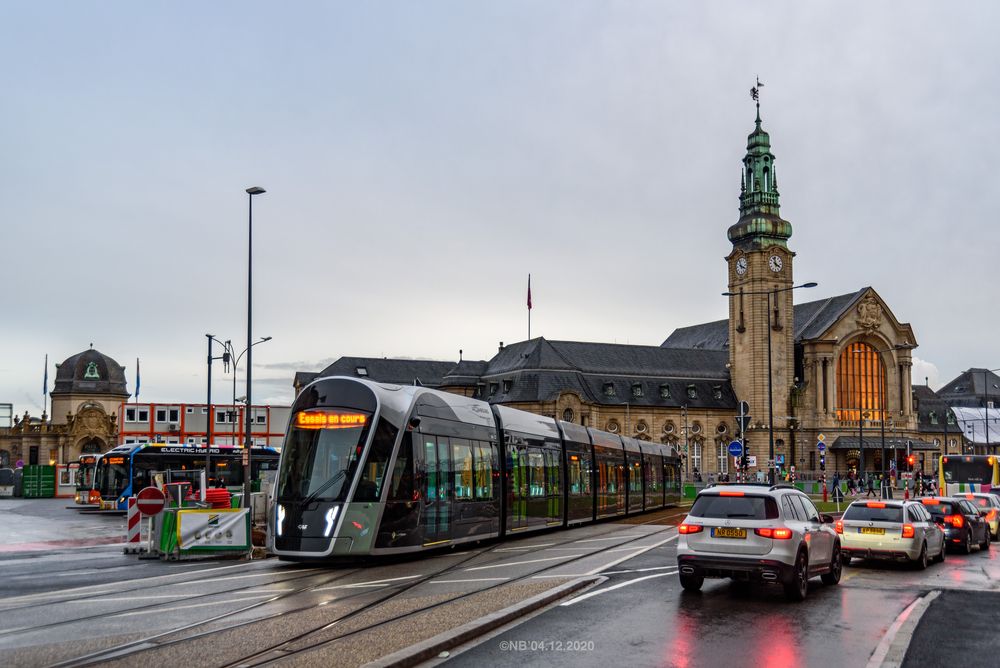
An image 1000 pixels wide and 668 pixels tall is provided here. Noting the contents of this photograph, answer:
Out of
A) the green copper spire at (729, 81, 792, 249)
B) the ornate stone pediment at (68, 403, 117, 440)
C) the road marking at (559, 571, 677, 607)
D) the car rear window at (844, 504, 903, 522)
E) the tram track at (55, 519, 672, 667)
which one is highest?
the green copper spire at (729, 81, 792, 249)

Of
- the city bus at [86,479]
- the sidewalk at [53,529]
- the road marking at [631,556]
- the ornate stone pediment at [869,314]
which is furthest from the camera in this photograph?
the ornate stone pediment at [869,314]

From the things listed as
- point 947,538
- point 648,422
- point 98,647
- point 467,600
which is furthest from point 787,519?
point 648,422

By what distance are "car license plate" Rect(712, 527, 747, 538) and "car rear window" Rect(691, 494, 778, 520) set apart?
0.76ft

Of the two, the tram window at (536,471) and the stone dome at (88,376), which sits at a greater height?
the stone dome at (88,376)

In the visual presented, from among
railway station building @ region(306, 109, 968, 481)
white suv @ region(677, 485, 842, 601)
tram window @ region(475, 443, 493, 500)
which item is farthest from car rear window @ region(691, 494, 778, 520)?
railway station building @ region(306, 109, 968, 481)

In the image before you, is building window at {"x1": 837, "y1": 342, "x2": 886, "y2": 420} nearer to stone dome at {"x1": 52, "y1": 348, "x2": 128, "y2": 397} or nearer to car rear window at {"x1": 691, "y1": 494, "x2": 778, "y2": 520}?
stone dome at {"x1": 52, "y1": 348, "x2": 128, "y2": 397}

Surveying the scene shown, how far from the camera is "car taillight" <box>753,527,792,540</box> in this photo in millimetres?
14188

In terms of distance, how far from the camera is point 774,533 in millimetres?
14188

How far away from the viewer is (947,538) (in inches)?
969

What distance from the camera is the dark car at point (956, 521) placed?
80.8ft

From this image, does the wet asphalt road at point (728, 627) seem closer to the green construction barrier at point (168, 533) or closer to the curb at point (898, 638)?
the curb at point (898, 638)

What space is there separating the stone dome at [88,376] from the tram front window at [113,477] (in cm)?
7068

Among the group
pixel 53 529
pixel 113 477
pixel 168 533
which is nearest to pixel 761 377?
pixel 113 477

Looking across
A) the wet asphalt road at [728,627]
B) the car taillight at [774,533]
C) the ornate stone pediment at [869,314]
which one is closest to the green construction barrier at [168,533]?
the wet asphalt road at [728,627]
